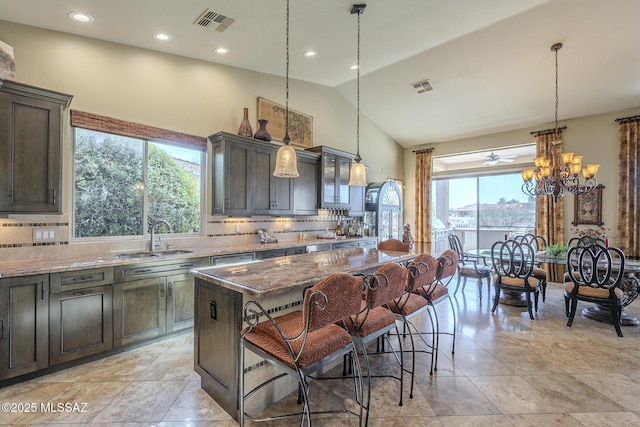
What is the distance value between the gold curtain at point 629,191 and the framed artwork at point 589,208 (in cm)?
27

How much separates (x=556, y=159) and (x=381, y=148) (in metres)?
3.57

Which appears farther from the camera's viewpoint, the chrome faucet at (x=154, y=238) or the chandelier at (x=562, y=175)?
the chandelier at (x=562, y=175)

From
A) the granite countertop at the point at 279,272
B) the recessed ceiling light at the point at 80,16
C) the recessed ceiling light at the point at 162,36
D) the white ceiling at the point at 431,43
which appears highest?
the white ceiling at the point at 431,43

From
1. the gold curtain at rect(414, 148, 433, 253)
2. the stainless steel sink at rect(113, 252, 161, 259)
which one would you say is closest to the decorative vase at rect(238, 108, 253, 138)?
the stainless steel sink at rect(113, 252, 161, 259)

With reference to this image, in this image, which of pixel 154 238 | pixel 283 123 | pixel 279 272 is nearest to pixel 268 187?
pixel 283 123

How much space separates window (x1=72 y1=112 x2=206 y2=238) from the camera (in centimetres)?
318

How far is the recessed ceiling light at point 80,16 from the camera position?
8.89 ft

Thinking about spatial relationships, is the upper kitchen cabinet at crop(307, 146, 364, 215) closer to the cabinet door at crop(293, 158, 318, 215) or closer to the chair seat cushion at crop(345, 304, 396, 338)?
the cabinet door at crop(293, 158, 318, 215)

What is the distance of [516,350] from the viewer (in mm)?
2996

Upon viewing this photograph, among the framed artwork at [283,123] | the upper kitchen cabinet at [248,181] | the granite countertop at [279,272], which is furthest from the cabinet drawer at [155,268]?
the framed artwork at [283,123]

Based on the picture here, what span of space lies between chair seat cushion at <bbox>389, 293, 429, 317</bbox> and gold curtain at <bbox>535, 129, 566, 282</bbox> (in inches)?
198

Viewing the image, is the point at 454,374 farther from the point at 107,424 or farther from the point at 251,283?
the point at 107,424

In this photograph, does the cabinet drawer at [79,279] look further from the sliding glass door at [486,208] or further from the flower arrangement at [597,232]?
the sliding glass door at [486,208]

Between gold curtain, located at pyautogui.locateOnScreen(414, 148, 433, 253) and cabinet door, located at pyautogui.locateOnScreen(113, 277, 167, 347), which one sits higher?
gold curtain, located at pyautogui.locateOnScreen(414, 148, 433, 253)
